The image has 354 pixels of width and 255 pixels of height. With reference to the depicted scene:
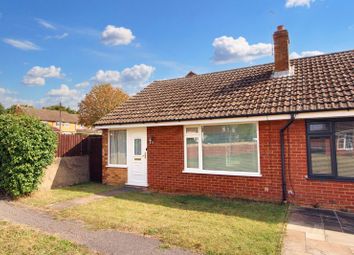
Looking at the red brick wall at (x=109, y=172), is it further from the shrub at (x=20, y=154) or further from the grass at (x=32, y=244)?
the grass at (x=32, y=244)

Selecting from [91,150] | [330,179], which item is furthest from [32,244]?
[91,150]

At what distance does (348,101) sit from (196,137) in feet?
16.6

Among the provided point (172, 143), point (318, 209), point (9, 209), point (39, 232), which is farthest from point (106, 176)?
point (318, 209)

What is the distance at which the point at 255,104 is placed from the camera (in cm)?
915

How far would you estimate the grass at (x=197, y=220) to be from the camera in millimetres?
5371

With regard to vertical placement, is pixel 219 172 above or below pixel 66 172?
above

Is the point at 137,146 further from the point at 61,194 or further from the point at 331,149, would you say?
the point at 331,149

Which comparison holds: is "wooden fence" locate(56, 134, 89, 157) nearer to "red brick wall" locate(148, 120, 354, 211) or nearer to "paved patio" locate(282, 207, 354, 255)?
"red brick wall" locate(148, 120, 354, 211)

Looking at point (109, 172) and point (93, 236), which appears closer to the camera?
point (93, 236)

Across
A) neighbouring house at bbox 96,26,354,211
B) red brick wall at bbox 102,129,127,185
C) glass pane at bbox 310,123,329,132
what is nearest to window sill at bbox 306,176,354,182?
neighbouring house at bbox 96,26,354,211

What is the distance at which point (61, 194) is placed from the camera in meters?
10.4

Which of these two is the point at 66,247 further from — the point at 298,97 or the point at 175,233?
the point at 298,97

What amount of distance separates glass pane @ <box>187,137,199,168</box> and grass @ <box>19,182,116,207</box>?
381cm

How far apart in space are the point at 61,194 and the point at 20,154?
2.22m
